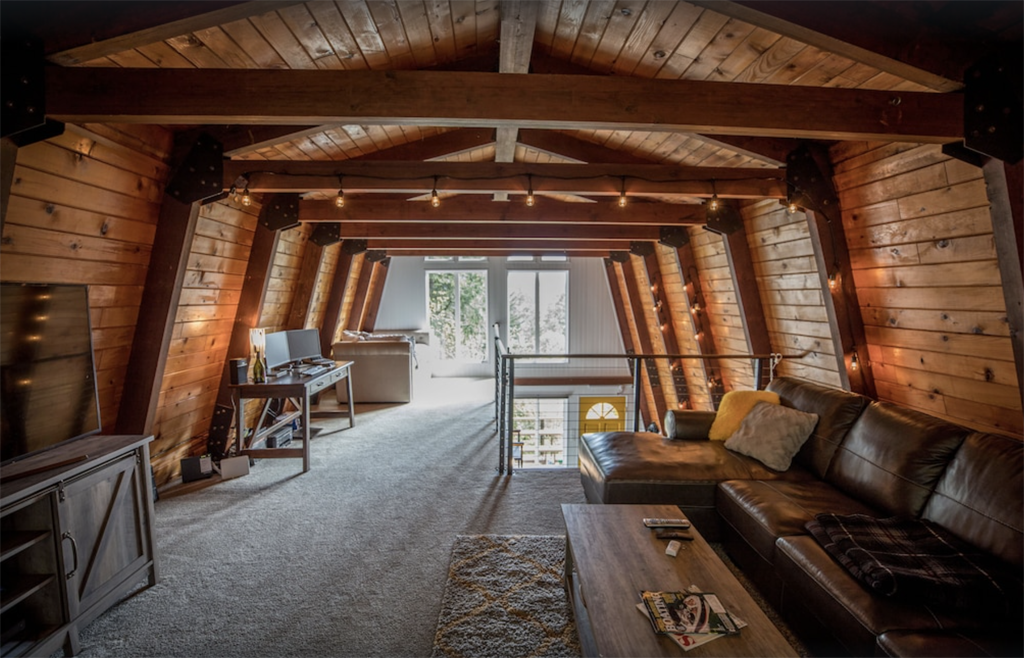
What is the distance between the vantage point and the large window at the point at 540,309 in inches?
340

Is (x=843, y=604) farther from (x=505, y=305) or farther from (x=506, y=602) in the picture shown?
(x=505, y=305)

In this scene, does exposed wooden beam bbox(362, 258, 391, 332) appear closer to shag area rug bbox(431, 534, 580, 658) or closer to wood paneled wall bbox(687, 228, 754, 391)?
wood paneled wall bbox(687, 228, 754, 391)

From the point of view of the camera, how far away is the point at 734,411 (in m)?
2.96

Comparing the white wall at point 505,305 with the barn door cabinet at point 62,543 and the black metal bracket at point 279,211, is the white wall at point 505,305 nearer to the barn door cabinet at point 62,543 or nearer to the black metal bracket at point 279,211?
the black metal bracket at point 279,211

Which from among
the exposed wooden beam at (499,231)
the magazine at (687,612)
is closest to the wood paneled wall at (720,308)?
the exposed wooden beam at (499,231)

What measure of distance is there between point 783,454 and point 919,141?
1.65m

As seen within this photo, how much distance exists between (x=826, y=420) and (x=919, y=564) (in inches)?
43.7

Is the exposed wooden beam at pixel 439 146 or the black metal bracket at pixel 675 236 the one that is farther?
the black metal bracket at pixel 675 236

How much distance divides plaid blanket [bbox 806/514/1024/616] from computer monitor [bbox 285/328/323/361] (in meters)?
4.37

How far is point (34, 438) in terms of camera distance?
179cm

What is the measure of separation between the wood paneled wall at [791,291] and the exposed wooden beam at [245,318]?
3.83 meters

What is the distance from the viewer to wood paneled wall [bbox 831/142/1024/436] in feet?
6.82

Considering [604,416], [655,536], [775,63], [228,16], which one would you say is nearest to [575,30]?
[775,63]

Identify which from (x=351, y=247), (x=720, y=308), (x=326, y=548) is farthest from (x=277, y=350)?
(x=720, y=308)
